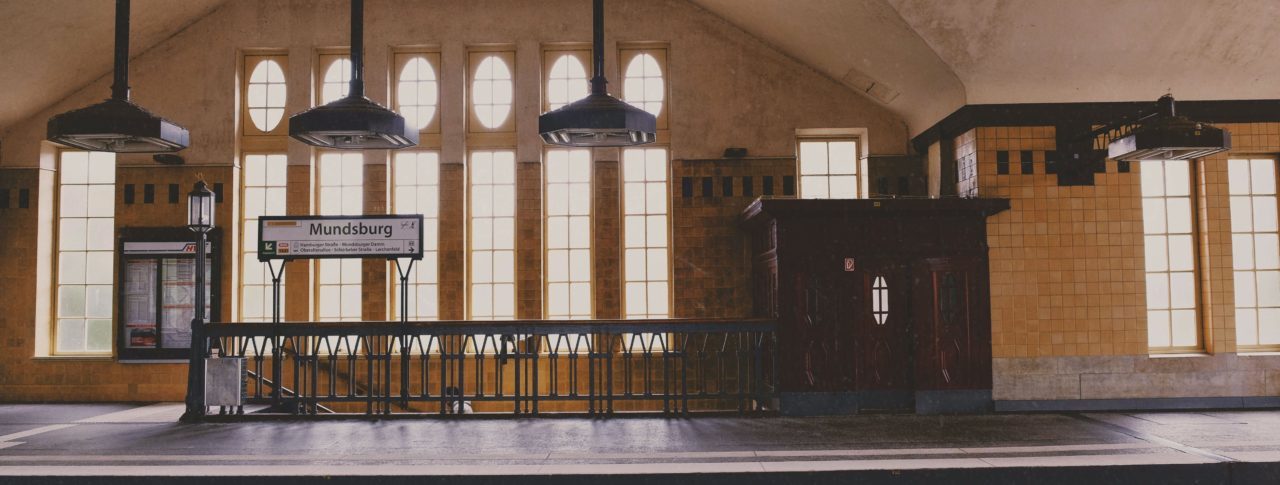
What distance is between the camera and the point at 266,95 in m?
10.6

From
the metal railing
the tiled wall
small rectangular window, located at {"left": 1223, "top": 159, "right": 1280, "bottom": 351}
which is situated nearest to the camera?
the metal railing

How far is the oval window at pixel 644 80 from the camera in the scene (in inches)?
419

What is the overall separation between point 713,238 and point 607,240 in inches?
56.5

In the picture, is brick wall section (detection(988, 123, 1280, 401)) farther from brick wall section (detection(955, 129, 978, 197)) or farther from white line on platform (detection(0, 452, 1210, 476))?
white line on platform (detection(0, 452, 1210, 476))

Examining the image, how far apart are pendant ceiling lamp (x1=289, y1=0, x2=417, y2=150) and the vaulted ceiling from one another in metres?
5.20

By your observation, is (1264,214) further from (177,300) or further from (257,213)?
(177,300)

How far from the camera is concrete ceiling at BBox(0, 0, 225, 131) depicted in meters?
8.73

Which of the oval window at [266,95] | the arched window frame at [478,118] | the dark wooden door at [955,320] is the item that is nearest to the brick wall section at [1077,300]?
the dark wooden door at [955,320]

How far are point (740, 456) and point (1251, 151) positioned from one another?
7260 millimetres

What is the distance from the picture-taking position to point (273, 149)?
1047 centimetres

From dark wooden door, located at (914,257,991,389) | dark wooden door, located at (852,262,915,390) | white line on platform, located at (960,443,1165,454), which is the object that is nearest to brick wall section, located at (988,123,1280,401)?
dark wooden door, located at (914,257,991,389)

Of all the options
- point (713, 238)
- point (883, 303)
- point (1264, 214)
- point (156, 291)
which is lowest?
point (883, 303)

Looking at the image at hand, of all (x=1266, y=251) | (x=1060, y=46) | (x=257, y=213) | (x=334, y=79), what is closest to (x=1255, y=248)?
(x=1266, y=251)

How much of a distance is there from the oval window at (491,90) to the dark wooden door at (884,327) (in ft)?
17.7
